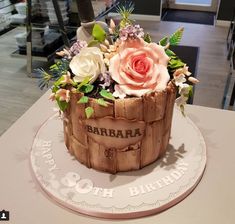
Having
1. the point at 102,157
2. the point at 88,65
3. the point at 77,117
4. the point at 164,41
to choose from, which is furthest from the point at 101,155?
the point at 164,41

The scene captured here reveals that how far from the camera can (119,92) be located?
66 cm

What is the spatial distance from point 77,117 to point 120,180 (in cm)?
18

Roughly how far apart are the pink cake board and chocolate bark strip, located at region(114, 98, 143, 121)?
0.17m

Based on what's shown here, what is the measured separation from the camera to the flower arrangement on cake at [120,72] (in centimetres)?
66

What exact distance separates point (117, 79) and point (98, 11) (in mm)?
2563

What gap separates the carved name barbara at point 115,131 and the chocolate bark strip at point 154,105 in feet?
0.08

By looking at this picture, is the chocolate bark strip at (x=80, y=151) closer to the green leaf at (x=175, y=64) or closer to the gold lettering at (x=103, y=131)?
the gold lettering at (x=103, y=131)

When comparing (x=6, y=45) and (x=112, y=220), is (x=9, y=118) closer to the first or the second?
(x=6, y=45)

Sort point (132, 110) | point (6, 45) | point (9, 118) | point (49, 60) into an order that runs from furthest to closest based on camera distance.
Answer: point (6, 45) → point (49, 60) → point (9, 118) → point (132, 110)

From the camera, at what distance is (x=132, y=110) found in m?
0.66

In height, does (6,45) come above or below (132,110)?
below

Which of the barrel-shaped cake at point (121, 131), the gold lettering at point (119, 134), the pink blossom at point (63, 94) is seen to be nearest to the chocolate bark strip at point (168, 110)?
the barrel-shaped cake at point (121, 131)

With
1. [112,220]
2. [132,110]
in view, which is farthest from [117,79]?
[112,220]

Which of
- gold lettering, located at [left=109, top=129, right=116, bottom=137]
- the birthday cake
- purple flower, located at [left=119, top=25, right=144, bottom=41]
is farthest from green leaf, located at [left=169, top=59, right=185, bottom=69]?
gold lettering, located at [left=109, top=129, right=116, bottom=137]
